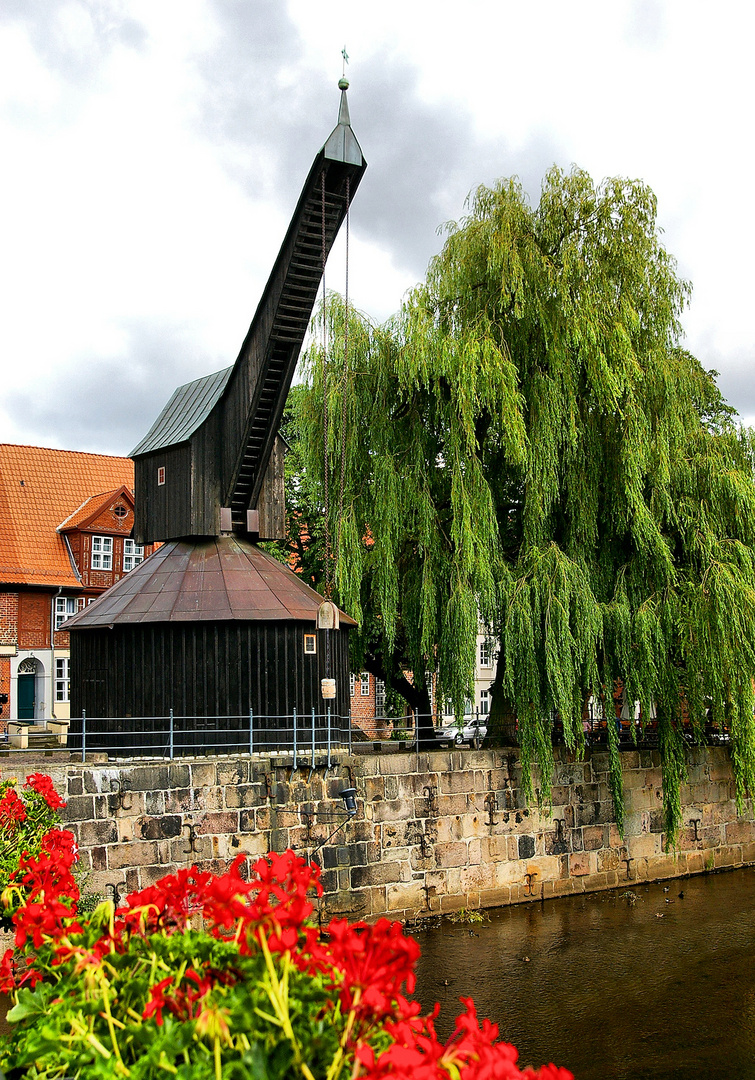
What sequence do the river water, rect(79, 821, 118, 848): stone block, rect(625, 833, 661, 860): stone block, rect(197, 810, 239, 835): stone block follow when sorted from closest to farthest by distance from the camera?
1. the river water
2. rect(79, 821, 118, 848): stone block
3. rect(197, 810, 239, 835): stone block
4. rect(625, 833, 661, 860): stone block

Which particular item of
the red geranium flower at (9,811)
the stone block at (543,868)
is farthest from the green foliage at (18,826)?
the stone block at (543,868)

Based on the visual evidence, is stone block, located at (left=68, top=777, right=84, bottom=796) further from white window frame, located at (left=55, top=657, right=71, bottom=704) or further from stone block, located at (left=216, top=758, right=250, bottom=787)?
white window frame, located at (left=55, top=657, right=71, bottom=704)

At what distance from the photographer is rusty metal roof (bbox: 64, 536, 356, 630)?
14672 millimetres

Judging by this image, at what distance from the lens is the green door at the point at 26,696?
27031mm

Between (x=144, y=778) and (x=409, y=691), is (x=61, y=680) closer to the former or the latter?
(x=409, y=691)

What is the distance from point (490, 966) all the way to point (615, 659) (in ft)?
17.6

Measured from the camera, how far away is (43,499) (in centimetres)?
2970

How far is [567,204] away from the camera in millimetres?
15836

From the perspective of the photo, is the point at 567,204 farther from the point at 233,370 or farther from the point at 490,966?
the point at 490,966

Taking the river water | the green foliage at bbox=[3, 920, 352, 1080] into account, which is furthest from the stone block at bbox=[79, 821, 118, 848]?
the green foliage at bbox=[3, 920, 352, 1080]

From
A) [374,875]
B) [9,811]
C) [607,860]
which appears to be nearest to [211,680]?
[374,875]

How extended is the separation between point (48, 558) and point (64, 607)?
1.55 metres

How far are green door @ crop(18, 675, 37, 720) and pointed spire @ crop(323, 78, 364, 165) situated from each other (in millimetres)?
19484

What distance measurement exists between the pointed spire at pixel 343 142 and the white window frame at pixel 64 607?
734 inches
